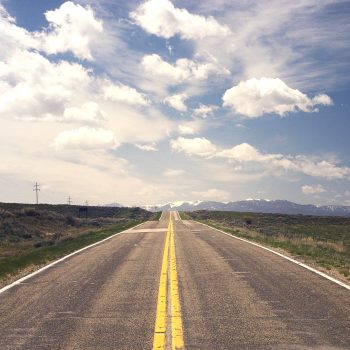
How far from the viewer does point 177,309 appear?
8.18m

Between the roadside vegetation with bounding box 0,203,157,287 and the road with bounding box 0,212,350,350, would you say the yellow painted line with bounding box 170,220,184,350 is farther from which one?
the roadside vegetation with bounding box 0,203,157,287

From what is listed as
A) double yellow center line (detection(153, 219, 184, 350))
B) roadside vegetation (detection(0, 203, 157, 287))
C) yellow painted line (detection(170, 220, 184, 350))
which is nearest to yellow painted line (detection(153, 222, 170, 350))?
double yellow center line (detection(153, 219, 184, 350))

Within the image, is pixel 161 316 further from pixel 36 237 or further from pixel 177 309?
pixel 36 237

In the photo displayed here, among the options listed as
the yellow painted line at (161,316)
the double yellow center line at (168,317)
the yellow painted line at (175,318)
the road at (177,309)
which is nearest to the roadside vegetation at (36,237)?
the road at (177,309)

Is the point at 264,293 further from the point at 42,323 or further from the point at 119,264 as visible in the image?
the point at 119,264

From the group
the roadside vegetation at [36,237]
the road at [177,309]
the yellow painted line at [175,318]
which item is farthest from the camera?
the roadside vegetation at [36,237]

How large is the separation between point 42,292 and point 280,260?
814 cm

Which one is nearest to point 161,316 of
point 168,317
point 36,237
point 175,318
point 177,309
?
point 168,317

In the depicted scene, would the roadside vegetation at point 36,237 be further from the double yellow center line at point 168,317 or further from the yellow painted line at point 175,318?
the yellow painted line at point 175,318

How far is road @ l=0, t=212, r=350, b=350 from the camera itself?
641cm

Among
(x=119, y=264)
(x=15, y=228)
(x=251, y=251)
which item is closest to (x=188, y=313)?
(x=119, y=264)

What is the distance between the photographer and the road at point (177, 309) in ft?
21.0

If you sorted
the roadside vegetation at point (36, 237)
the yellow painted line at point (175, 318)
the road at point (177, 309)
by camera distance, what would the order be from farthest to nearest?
the roadside vegetation at point (36, 237)
the road at point (177, 309)
the yellow painted line at point (175, 318)

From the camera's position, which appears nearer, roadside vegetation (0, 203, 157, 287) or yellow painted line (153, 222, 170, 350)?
yellow painted line (153, 222, 170, 350)
